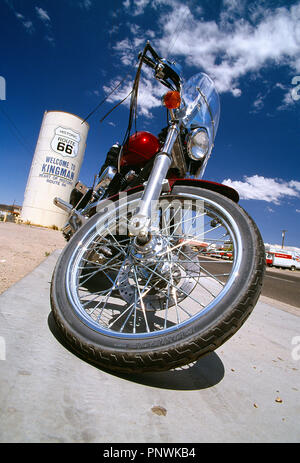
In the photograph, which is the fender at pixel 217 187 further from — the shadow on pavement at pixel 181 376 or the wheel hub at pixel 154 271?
the shadow on pavement at pixel 181 376

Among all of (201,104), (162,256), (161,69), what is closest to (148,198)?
(162,256)

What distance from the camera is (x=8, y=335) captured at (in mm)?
877

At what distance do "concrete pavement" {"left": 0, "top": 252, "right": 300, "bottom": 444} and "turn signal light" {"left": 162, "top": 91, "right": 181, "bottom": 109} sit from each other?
132 centimetres

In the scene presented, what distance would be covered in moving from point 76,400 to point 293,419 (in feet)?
2.25

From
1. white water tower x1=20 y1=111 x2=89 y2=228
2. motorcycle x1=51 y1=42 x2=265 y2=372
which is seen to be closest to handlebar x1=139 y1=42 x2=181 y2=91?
motorcycle x1=51 y1=42 x2=265 y2=372

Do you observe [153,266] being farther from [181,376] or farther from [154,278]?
[181,376]

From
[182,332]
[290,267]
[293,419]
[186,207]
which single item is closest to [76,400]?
[182,332]

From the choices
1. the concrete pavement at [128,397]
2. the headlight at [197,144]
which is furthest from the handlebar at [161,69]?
the concrete pavement at [128,397]

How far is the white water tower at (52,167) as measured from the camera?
2023 centimetres

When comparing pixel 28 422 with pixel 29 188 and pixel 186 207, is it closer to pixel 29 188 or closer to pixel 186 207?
pixel 186 207

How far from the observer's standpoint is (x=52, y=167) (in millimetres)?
20234

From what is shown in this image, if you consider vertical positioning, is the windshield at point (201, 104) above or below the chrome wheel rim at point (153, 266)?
above

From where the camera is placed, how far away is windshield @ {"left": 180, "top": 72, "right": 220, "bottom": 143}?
1740mm

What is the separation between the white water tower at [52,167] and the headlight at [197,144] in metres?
20.2
